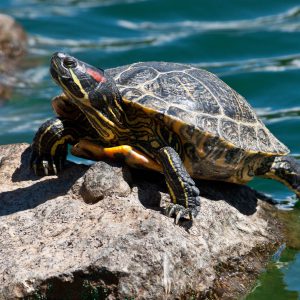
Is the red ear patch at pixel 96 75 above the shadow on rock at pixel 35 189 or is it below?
above

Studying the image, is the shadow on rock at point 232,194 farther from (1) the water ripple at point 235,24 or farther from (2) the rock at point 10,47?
(1) the water ripple at point 235,24

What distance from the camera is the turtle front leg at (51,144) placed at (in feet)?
17.9

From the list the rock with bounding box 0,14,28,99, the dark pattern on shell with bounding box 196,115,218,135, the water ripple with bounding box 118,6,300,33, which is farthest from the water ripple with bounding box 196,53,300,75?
the dark pattern on shell with bounding box 196,115,218,135

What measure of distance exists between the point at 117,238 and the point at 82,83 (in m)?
1.24

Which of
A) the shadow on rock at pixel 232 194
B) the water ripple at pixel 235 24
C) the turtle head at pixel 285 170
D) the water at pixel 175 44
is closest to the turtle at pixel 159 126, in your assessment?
the shadow on rock at pixel 232 194

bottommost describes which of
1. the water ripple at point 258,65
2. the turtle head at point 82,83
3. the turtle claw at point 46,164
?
the turtle claw at point 46,164

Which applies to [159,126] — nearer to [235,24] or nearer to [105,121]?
[105,121]

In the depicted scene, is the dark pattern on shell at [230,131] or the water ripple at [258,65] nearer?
the dark pattern on shell at [230,131]

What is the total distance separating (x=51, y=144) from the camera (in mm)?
5516

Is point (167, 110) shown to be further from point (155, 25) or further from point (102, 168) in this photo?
point (155, 25)

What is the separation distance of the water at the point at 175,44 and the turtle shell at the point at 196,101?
192 centimetres

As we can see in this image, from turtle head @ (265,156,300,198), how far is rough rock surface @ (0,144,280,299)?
36cm

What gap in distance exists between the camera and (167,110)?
5.21m

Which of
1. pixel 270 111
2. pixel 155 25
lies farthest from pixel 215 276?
pixel 155 25
